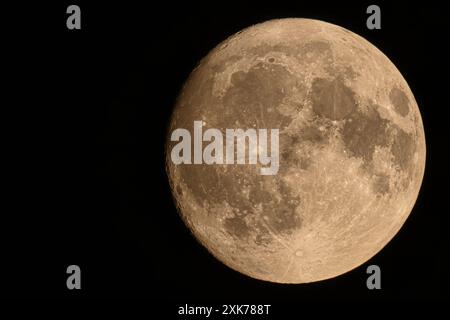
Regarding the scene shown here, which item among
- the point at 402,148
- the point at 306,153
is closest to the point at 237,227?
the point at 306,153

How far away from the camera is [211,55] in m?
5.33

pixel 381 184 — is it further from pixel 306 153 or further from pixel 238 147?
pixel 238 147

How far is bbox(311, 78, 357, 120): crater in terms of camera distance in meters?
4.59

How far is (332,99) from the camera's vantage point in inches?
182

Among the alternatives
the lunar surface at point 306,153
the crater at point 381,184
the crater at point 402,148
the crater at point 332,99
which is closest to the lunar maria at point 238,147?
the lunar surface at point 306,153

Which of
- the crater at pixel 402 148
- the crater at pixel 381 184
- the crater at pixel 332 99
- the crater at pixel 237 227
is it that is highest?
the crater at pixel 332 99

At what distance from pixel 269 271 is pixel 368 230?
0.87 metres

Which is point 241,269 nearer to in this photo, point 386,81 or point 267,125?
point 267,125

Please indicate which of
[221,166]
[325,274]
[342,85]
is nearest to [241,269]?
[325,274]

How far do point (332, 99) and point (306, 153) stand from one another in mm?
446

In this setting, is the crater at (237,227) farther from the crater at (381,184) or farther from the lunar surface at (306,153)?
the crater at (381,184)

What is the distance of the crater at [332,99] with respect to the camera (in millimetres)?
4594

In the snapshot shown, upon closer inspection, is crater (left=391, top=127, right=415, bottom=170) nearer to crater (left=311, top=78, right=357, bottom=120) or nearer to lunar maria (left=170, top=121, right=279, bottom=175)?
crater (left=311, top=78, right=357, bottom=120)

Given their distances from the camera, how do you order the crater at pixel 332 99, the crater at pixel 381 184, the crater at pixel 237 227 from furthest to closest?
the crater at pixel 237 227 → the crater at pixel 381 184 → the crater at pixel 332 99
